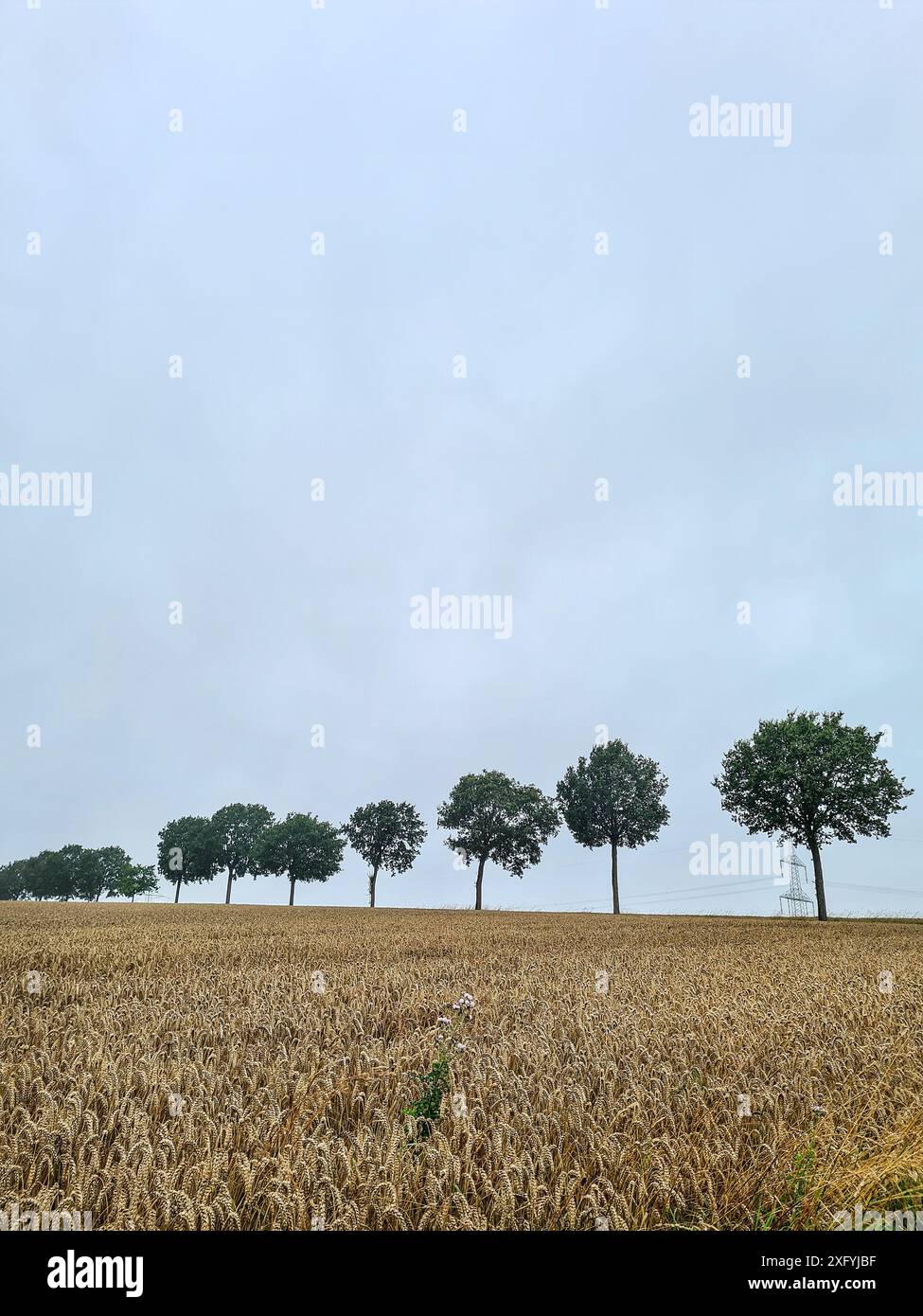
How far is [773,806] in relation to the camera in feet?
139

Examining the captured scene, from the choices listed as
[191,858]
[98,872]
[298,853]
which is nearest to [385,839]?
[298,853]

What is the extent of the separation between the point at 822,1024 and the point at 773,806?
37564mm

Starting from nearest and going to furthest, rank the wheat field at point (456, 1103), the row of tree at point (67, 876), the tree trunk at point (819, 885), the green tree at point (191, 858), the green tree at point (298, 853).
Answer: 1. the wheat field at point (456, 1103)
2. the tree trunk at point (819, 885)
3. the green tree at point (298, 853)
4. the green tree at point (191, 858)
5. the row of tree at point (67, 876)

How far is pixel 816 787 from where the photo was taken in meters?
41.2

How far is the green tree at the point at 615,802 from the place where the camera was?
182ft

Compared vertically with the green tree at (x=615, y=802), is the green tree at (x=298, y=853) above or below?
below

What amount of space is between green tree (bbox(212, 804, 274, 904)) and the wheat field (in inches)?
3055

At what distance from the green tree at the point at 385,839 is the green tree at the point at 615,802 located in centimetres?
2005

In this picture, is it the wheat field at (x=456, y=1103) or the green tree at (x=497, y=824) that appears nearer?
the wheat field at (x=456, y=1103)

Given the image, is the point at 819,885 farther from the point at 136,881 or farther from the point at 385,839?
the point at 136,881

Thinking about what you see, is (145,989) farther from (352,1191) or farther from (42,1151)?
(352,1191)

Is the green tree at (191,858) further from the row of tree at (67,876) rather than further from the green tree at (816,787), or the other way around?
the green tree at (816,787)

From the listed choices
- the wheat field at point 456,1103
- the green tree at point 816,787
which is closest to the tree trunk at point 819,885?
the green tree at point 816,787

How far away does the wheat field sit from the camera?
11.7 ft
